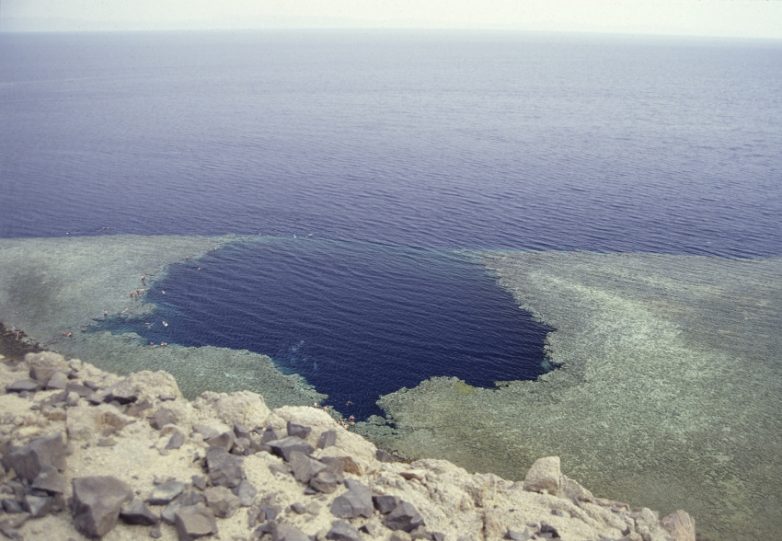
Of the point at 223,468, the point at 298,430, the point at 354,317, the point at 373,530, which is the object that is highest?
the point at 223,468

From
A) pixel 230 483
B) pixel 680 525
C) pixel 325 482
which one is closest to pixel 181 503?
pixel 230 483

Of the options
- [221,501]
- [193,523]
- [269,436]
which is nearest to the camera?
[193,523]

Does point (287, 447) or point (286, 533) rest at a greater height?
point (287, 447)

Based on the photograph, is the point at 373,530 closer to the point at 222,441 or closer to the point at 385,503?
the point at 385,503

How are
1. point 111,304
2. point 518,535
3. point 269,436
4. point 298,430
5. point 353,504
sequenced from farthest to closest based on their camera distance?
point 111,304, point 298,430, point 269,436, point 518,535, point 353,504

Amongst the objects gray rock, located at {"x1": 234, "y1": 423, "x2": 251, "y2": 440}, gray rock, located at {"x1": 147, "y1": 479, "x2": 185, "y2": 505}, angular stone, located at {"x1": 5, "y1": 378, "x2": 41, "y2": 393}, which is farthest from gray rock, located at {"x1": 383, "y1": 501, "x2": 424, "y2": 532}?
angular stone, located at {"x1": 5, "y1": 378, "x2": 41, "y2": 393}

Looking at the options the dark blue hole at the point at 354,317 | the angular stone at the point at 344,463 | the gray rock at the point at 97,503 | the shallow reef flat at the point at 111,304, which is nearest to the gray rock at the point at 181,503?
the gray rock at the point at 97,503

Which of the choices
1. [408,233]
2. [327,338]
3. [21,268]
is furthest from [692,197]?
[21,268]
